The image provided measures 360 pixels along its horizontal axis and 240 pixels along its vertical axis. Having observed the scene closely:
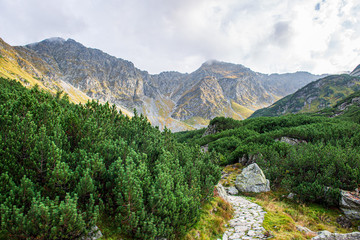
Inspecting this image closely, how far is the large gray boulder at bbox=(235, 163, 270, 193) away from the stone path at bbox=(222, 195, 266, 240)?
5.62 m

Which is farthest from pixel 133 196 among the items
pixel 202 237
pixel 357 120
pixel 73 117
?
pixel 357 120

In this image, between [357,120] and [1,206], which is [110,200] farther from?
[357,120]

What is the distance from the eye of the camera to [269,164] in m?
24.1

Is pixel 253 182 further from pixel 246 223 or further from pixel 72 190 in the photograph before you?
pixel 72 190

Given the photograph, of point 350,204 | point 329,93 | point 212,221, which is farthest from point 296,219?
point 329,93

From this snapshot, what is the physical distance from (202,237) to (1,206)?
26.6 feet

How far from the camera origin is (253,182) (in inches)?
790

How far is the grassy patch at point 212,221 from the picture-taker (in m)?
8.66

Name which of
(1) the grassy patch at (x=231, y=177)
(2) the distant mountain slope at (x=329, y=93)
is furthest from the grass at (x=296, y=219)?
(2) the distant mountain slope at (x=329, y=93)

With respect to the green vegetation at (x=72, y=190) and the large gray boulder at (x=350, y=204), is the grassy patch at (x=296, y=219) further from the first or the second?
the green vegetation at (x=72, y=190)

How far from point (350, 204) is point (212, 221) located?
11.8 metres

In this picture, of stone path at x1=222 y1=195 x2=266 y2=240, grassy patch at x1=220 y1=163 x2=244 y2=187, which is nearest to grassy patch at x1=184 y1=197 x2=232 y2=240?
stone path at x1=222 y1=195 x2=266 y2=240

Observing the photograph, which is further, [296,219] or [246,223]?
[296,219]

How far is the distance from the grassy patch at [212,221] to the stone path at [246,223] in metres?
0.44
